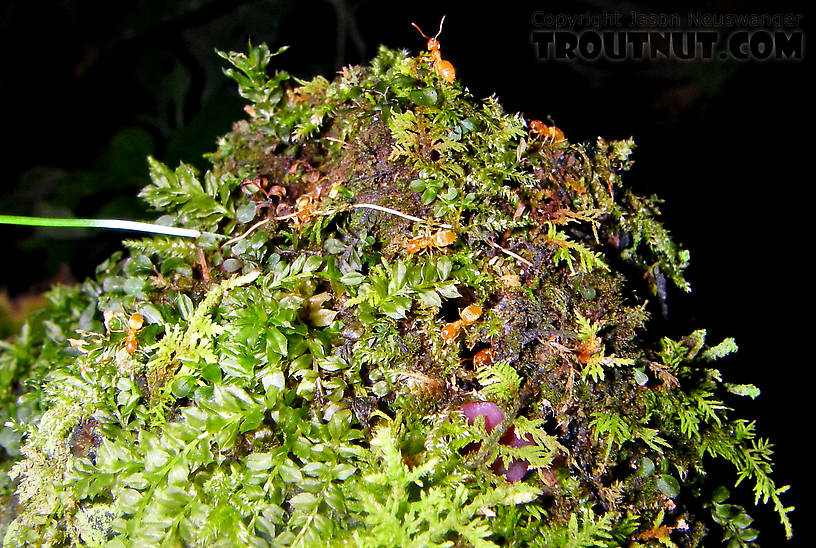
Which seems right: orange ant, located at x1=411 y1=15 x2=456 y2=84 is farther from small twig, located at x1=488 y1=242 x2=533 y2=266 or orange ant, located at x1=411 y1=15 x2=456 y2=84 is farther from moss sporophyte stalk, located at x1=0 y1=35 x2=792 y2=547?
small twig, located at x1=488 y1=242 x2=533 y2=266

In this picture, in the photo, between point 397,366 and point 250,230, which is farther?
point 250,230

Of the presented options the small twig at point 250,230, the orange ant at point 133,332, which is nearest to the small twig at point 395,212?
the small twig at point 250,230

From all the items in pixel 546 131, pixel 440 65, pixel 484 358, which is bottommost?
pixel 484 358

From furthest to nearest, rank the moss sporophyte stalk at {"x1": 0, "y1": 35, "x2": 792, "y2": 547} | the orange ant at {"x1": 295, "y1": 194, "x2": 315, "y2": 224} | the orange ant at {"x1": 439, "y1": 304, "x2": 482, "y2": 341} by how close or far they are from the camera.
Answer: the orange ant at {"x1": 295, "y1": 194, "x2": 315, "y2": 224} → the orange ant at {"x1": 439, "y1": 304, "x2": 482, "y2": 341} → the moss sporophyte stalk at {"x1": 0, "y1": 35, "x2": 792, "y2": 547}

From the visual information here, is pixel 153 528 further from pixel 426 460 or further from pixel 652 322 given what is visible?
pixel 652 322

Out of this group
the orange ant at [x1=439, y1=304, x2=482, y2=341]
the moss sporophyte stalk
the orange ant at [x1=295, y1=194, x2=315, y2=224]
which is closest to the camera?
the moss sporophyte stalk

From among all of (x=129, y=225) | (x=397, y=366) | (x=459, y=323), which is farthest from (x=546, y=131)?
(x=129, y=225)

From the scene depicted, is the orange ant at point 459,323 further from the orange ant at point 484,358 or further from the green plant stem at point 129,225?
the green plant stem at point 129,225

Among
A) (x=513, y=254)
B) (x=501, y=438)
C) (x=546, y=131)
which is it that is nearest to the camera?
(x=501, y=438)

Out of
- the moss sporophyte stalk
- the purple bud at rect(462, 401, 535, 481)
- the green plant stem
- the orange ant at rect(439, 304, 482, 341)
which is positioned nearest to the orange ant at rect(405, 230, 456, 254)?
the moss sporophyte stalk

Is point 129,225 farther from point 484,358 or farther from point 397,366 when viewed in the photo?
point 484,358
